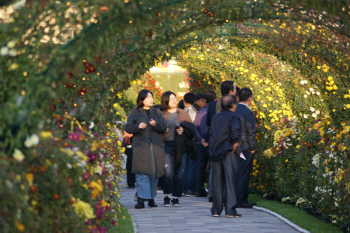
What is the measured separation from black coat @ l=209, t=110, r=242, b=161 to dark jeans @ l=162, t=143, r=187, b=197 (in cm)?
139

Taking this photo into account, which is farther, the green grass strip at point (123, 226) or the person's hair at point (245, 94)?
the person's hair at point (245, 94)

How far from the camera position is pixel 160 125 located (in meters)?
7.61

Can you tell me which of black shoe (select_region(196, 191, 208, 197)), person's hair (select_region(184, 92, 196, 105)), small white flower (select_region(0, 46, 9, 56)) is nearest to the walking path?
black shoe (select_region(196, 191, 208, 197))

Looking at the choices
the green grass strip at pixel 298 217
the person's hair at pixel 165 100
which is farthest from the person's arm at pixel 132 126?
the green grass strip at pixel 298 217

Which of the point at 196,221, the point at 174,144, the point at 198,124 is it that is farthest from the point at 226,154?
the point at 198,124

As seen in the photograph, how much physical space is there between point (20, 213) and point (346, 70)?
14.3 feet

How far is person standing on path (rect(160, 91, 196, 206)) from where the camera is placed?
809cm

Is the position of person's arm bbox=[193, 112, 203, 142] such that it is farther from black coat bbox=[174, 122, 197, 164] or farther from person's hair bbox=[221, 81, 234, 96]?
person's hair bbox=[221, 81, 234, 96]

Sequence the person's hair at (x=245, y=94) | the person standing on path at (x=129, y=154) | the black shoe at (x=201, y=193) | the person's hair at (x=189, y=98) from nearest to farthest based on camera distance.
Result: the person's hair at (x=245, y=94) < the black shoe at (x=201, y=193) < the person's hair at (x=189, y=98) < the person standing on path at (x=129, y=154)

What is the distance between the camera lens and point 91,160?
3998 mm

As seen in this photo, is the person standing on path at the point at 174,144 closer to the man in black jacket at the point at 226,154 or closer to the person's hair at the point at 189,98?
the man in black jacket at the point at 226,154

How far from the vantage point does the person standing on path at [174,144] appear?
8.09 metres

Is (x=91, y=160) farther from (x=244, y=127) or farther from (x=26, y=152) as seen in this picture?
(x=244, y=127)

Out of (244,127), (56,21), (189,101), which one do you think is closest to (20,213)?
(56,21)
